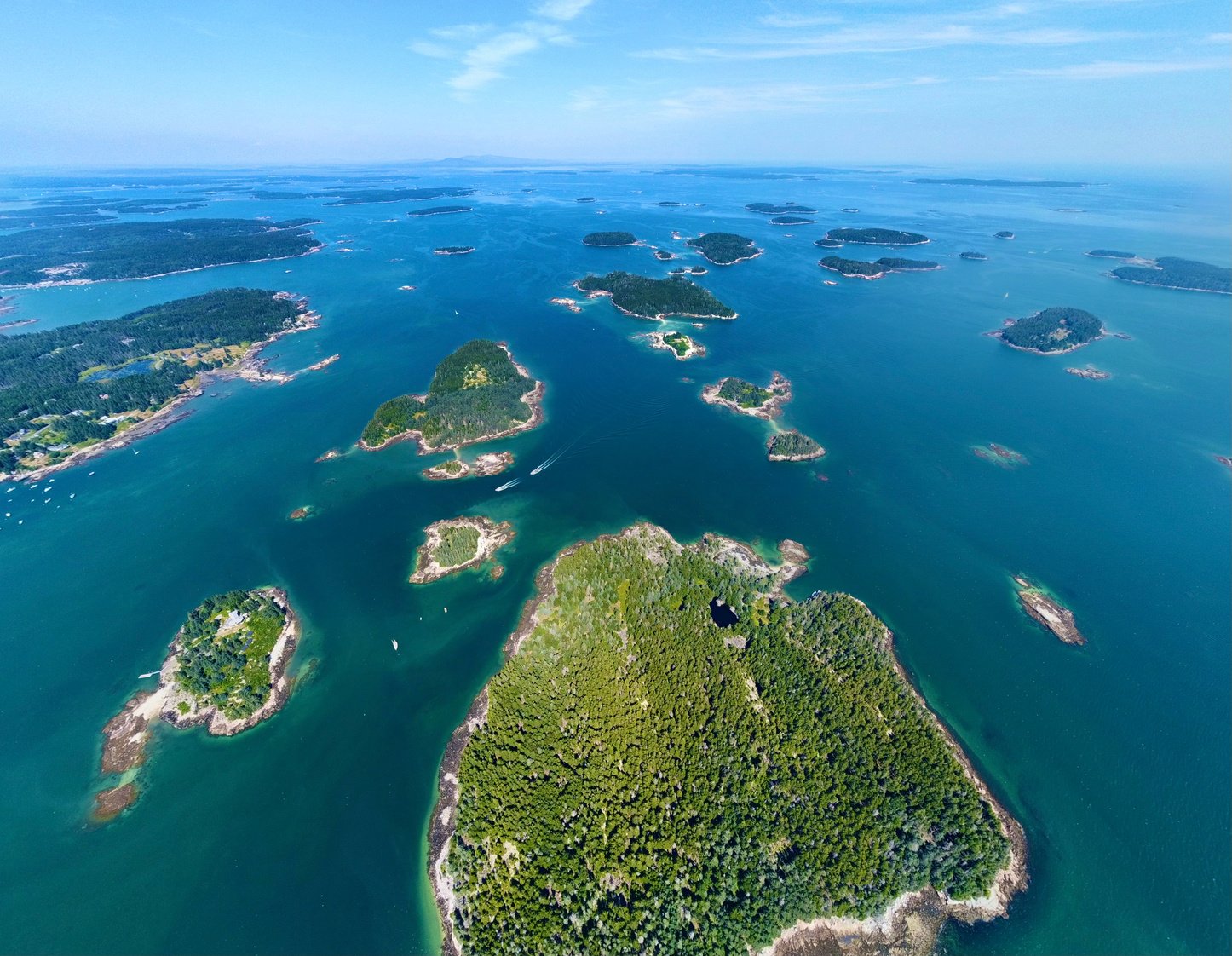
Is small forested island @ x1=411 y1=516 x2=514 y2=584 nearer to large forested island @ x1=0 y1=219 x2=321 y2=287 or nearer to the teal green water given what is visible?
the teal green water

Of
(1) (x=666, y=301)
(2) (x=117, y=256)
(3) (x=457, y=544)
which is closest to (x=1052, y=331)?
(1) (x=666, y=301)

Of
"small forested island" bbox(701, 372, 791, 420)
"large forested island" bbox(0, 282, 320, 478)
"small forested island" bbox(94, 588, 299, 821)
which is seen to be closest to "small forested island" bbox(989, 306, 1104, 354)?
"small forested island" bbox(701, 372, 791, 420)

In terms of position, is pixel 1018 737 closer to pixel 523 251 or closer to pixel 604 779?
pixel 604 779

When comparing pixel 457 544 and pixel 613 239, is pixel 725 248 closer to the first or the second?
pixel 613 239

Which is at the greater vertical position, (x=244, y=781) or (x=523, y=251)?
(x=523, y=251)

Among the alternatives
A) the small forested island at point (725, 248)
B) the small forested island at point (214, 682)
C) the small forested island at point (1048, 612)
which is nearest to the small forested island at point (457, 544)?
the small forested island at point (214, 682)

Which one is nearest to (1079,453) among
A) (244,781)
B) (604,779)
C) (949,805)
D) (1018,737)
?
(1018,737)

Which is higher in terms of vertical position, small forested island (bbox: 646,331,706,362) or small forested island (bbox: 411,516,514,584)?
small forested island (bbox: 646,331,706,362)

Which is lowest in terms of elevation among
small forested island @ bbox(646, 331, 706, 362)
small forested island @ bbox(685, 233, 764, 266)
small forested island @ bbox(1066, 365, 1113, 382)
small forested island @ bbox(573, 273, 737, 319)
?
small forested island @ bbox(1066, 365, 1113, 382)
